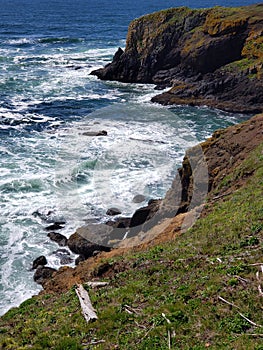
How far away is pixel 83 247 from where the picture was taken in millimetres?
23875

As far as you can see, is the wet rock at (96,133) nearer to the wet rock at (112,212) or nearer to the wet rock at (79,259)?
the wet rock at (112,212)

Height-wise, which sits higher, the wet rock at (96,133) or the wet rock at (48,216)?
the wet rock at (96,133)

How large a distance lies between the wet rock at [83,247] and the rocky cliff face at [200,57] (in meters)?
30.3

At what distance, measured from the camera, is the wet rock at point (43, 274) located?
21.5m

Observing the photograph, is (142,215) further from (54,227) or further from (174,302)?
(174,302)

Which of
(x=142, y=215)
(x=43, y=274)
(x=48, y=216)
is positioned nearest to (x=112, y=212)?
(x=142, y=215)

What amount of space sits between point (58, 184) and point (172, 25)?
39748 mm

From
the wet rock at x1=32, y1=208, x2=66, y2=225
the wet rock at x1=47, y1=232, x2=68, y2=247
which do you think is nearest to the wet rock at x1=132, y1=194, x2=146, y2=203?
the wet rock at x1=32, y1=208, x2=66, y2=225

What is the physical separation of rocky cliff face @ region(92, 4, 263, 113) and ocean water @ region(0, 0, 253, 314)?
2.77 m

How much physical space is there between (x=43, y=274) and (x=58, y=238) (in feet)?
12.1

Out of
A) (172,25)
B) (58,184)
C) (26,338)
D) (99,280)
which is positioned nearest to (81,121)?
(58,184)

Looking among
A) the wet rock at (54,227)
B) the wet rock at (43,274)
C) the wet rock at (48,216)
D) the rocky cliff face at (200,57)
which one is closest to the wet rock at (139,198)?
the wet rock at (48,216)

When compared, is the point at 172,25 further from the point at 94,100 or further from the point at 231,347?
the point at 231,347

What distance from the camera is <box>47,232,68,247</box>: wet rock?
24891 mm
